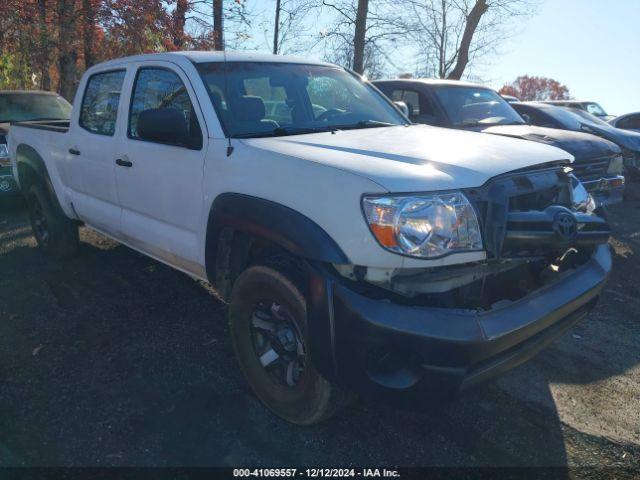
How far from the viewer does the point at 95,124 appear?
458 cm

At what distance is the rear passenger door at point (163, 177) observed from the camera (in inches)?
131

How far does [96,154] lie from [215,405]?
7.96 ft

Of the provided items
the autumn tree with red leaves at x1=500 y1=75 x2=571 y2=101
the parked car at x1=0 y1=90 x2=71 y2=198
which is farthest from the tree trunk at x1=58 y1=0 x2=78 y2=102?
the autumn tree with red leaves at x1=500 y1=75 x2=571 y2=101

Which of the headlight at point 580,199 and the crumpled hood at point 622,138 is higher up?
the crumpled hood at point 622,138

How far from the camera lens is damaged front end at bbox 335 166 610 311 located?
2385 millimetres

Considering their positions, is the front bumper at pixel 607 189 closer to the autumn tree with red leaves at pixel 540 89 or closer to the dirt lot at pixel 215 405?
the dirt lot at pixel 215 405

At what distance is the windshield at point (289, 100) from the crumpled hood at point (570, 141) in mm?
2723

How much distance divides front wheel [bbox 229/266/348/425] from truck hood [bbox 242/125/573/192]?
663 mm

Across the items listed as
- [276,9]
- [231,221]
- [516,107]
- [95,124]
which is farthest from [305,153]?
[276,9]

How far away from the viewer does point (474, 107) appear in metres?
7.25

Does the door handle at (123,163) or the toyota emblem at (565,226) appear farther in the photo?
the door handle at (123,163)

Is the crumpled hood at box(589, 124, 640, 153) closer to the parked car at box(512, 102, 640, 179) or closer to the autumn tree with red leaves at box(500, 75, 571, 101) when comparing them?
the parked car at box(512, 102, 640, 179)

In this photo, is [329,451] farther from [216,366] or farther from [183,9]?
[183,9]

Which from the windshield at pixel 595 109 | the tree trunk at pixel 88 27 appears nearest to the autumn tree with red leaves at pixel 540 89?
the windshield at pixel 595 109
